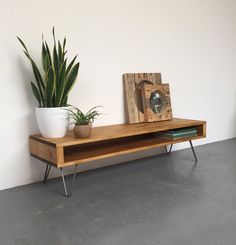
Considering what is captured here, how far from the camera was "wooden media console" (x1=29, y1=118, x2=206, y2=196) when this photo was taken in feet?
7.55

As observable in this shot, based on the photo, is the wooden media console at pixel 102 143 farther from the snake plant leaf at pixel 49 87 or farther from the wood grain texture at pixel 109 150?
the snake plant leaf at pixel 49 87

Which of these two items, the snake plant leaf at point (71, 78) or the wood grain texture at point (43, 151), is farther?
the snake plant leaf at point (71, 78)

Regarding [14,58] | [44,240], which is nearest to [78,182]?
[44,240]

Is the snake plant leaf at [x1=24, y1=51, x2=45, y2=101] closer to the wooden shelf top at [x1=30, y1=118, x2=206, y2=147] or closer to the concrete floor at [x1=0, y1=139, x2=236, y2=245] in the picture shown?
the wooden shelf top at [x1=30, y1=118, x2=206, y2=147]

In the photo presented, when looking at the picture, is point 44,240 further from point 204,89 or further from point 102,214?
point 204,89

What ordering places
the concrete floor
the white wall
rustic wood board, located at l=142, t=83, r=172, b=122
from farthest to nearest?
rustic wood board, located at l=142, t=83, r=172, b=122
the white wall
the concrete floor

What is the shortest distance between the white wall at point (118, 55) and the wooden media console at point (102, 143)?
22 centimetres

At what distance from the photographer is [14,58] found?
8.22ft

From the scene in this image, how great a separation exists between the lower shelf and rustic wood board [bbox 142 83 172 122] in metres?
0.21

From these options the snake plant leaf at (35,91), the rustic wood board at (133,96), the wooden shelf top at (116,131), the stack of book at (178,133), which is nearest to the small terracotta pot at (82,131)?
the wooden shelf top at (116,131)

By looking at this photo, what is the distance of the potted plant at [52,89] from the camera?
2.35 metres

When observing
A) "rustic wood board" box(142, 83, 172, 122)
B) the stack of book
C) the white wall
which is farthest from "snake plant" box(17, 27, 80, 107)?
the stack of book

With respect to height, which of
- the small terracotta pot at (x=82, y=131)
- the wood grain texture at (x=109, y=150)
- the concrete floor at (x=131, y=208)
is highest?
the small terracotta pot at (x=82, y=131)

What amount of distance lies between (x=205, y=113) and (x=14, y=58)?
2.50 m
